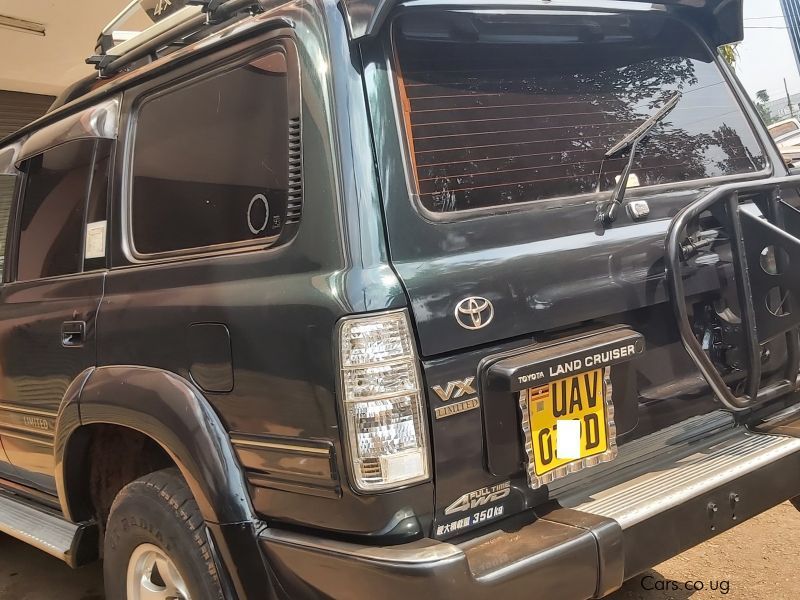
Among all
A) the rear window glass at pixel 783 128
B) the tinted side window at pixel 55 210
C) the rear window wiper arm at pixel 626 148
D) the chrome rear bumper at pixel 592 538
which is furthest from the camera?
the rear window glass at pixel 783 128

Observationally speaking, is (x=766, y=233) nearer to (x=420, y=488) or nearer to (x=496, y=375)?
(x=496, y=375)

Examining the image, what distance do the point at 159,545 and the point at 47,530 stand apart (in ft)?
2.95

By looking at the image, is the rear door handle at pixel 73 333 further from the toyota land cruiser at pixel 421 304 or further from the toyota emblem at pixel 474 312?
Answer: the toyota emblem at pixel 474 312

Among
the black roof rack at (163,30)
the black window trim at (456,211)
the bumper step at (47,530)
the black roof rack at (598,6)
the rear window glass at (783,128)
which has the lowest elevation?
the bumper step at (47,530)

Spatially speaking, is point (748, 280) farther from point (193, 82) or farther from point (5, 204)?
point (5, 204)

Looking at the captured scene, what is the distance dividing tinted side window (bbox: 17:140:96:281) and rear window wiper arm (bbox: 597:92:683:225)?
1.76m

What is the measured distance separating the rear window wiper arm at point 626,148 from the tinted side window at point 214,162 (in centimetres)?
91

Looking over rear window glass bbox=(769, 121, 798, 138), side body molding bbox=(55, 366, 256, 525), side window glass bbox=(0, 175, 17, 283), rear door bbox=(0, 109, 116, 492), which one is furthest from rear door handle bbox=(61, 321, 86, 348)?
rear window glass bbox=(769, 121, 798, 138)

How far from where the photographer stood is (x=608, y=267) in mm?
1991

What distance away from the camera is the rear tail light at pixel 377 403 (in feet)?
5.44

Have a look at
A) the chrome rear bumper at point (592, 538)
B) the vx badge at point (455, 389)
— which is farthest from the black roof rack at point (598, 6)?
the chrome rear bumper at point (592, 538)

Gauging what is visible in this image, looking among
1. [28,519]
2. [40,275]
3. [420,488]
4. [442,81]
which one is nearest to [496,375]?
[420,488]

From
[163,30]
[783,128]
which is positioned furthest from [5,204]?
[783,128]

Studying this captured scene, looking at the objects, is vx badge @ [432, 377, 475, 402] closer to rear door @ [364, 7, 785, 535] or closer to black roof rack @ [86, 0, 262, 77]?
rear door @ [364, 7, 785, 535]
